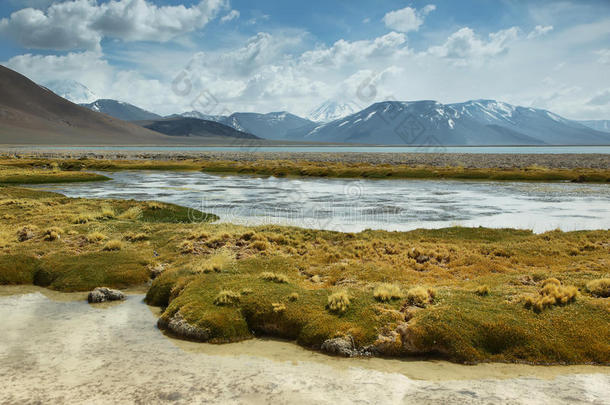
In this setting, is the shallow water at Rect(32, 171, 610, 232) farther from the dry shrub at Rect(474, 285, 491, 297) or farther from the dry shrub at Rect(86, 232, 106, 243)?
the dry shrub at Rect(474, 285, 491, 297)

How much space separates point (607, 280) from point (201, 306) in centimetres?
1414

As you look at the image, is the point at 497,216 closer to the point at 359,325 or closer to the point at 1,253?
the point at 359,325

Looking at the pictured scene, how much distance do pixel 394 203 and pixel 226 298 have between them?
101ft

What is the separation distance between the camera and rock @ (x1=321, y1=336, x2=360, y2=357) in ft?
39.5

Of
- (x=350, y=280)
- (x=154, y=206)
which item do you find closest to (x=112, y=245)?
(x=350, y=280)

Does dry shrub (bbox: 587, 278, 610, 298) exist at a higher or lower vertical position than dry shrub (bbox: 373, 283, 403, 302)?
higher

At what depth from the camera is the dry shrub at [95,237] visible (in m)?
23.5

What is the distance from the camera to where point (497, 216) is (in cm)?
3388

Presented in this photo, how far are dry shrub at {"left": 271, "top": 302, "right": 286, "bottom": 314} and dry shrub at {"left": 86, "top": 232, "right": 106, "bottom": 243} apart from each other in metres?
14.2

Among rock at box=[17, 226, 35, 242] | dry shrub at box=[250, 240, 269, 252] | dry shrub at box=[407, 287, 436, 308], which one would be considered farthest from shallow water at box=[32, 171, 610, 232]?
dry shrub at box=[407, 287, 436, 308]

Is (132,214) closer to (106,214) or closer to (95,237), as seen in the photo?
(106,214)

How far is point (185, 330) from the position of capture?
516 inches

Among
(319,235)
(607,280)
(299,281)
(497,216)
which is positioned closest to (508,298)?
(607,280)

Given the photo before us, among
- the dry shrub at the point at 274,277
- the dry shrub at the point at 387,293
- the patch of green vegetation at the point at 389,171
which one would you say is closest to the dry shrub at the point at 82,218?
the dry shrub at the point at 274,277
